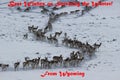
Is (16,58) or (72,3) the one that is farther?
(72,3)

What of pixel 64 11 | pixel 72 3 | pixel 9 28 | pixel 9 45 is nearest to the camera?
pixel 9 45

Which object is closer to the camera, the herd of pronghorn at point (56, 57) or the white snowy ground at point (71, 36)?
the white snowy ground at point (71, 36)

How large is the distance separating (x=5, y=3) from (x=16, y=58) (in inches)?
876

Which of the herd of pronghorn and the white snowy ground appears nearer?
the white snowy ground

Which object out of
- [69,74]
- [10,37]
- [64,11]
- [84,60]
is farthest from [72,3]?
[69,74]

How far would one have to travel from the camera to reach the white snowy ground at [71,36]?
21.0 meters

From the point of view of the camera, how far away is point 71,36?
99.9 ft

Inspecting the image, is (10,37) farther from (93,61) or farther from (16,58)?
(93,61)

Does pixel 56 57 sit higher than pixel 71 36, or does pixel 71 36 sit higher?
pixel 56 57

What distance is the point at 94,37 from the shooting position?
30.2 m

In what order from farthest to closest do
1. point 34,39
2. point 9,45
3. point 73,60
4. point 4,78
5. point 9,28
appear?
point 9,28 → point 34,39 → point 9,45 → point 73,60 → point 4,78

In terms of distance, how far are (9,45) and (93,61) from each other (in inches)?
276

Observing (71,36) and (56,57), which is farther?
(71,36)

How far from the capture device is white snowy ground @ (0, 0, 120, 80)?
68.8ft
